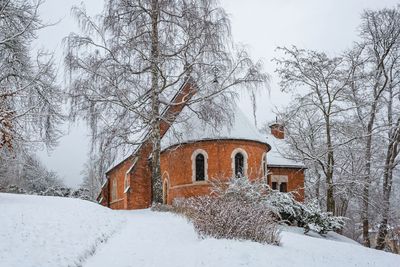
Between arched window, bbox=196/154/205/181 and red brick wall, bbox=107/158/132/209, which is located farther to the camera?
red brick wall, bbox=107/158/132/209

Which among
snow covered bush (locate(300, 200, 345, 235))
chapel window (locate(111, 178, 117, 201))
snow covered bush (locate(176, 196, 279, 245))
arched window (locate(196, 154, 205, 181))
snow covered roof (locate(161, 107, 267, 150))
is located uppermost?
snow covered roof (locate(161, 107, 267, 150))

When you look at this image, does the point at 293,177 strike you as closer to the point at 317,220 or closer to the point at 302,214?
the point at 317,220

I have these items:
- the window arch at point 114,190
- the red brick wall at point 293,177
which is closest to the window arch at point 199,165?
the red brick wall at point 293,177

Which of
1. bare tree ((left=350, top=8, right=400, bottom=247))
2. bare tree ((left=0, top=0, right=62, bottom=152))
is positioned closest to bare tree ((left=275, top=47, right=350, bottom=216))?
bare tree ((left=350, top=8, right=400, bottom=247))

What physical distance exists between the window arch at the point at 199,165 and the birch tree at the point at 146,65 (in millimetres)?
4244

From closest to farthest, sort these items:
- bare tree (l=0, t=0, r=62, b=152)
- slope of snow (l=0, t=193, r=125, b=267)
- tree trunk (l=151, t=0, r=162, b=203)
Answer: slope of snow (l=0, t=193, r=125, b=267), bare tree (l=0, t=0, r=62, b=152), tree trunk (l=151, t=0, r=162, b=203)

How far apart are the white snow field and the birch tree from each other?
23.8ft

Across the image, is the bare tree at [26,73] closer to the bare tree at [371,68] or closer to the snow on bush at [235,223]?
the snow on bush at [235,223]

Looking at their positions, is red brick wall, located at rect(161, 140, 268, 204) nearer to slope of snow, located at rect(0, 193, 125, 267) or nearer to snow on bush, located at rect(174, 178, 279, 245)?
slope of snow, located at rect(0, 193, 125, 267)

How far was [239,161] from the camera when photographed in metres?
22.5

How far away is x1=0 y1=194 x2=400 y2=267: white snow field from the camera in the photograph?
7031mm

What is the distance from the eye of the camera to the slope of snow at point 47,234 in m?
6.62

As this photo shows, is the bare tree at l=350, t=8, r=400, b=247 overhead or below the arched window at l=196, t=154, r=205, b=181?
overhead

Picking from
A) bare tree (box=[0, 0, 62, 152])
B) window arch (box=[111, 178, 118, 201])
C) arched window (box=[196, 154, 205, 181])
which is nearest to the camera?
bare tree (box=[0, 0, 62, 152])
